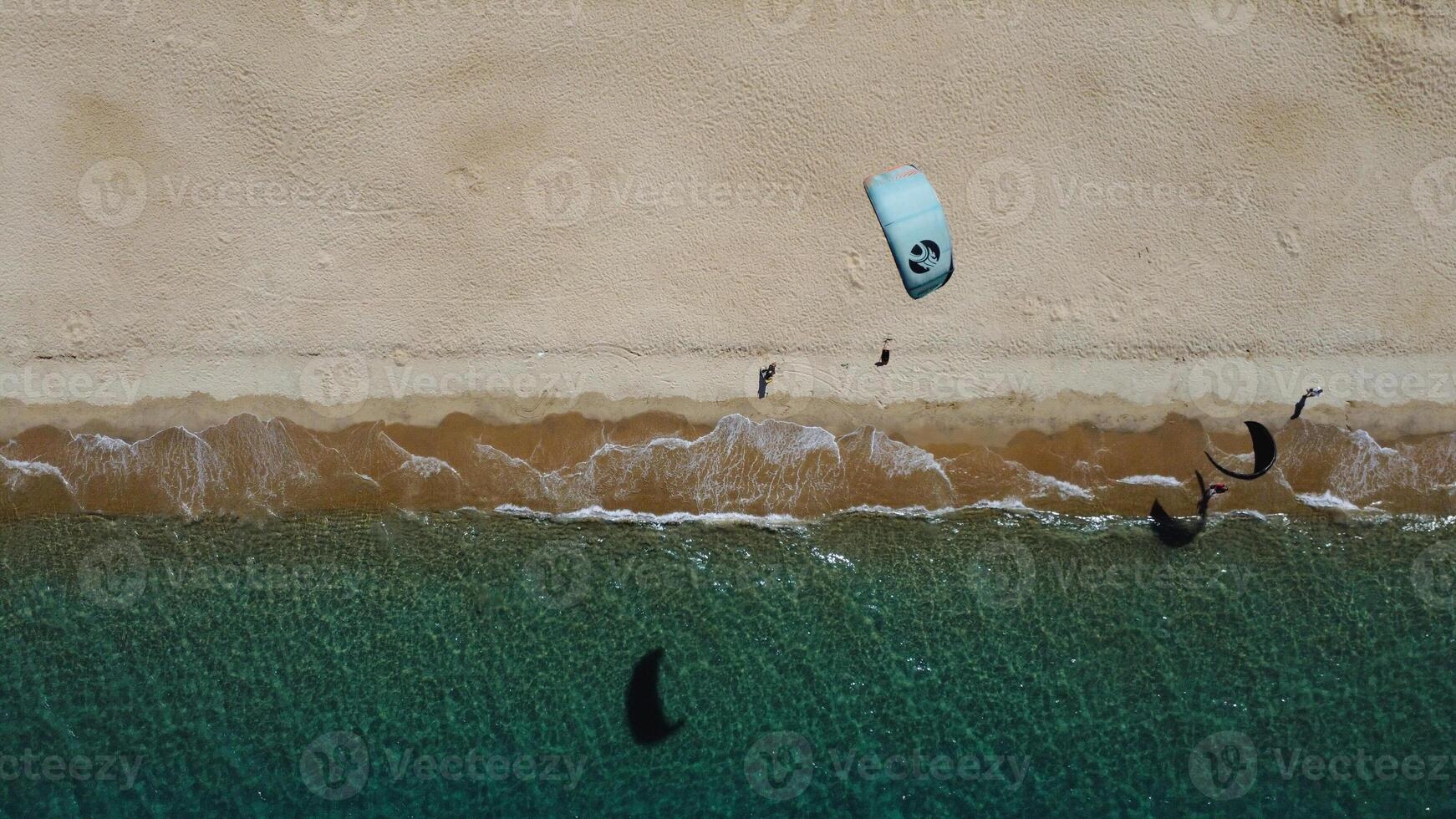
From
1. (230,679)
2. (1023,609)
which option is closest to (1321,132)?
(1023,609)

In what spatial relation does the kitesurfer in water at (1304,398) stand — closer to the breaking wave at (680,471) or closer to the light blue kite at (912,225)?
the breaking wave at (680,471)

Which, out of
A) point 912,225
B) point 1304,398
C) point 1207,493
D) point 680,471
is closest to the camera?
point 912,225

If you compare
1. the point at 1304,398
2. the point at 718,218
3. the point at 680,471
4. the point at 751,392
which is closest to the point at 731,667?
the point at 680,471

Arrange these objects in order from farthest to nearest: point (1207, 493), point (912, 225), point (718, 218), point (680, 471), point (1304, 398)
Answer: point (680, 471) < point (718, 218) < point (1207, 493) < point (1304, 398) < point (912, 225)

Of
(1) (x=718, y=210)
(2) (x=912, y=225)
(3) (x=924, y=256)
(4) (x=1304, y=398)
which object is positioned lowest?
(4) (x=1304, y=398)

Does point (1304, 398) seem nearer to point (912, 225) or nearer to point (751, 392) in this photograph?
point (912, 225)

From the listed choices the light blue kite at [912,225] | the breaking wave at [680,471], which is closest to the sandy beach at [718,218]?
the breaking wave at [680,471]

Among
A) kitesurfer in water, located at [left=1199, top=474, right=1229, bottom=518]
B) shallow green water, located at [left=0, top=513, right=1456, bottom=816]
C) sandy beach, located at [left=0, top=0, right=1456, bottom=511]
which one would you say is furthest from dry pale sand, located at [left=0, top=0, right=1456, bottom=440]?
shallow green water, located at [left=0, top=513, right=1456, bottom=816]
